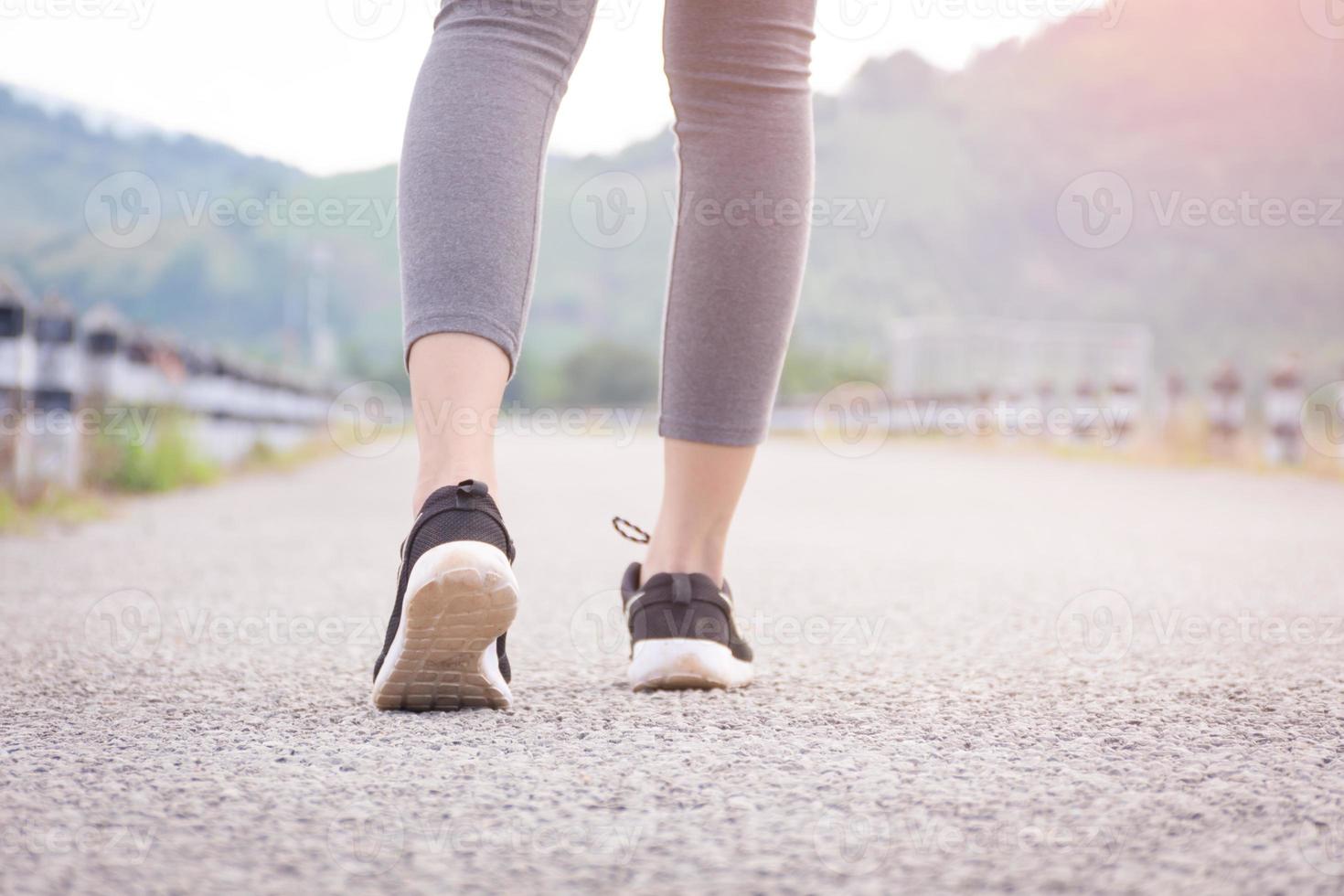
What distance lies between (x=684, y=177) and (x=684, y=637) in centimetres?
59

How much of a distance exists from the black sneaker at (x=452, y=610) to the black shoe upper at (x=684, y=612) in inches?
8.9

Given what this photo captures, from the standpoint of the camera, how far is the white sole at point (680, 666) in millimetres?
1384

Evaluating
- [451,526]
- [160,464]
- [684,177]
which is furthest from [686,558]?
[160,464]

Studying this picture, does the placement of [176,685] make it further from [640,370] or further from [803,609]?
[640,370]

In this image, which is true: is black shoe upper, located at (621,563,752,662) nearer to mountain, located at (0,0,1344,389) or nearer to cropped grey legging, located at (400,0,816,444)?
cropped grey legging, located at (400,0,816,444)

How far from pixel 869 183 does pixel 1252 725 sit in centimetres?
12566

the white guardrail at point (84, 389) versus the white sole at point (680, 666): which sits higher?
the white guardrail at point (84, 389)

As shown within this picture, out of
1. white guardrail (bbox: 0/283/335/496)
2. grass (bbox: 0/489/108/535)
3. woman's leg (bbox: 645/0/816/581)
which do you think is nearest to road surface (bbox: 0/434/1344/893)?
woman's leg (bbox: 645/0/816/581)

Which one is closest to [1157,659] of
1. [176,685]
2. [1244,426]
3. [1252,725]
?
[1252,725]

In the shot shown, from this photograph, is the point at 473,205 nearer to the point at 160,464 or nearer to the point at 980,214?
the point at 160,464

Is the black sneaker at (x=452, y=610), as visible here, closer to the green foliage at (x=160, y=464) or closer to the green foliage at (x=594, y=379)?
the green foliage at (x=160, y=464)

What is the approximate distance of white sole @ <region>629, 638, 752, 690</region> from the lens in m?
1.38

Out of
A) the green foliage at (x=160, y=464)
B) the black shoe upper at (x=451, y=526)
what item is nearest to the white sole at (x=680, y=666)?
the black shoe upper at (x=451, y=526)

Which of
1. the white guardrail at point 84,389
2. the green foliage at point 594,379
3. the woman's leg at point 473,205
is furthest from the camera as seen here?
the green foliage at point 594,379
